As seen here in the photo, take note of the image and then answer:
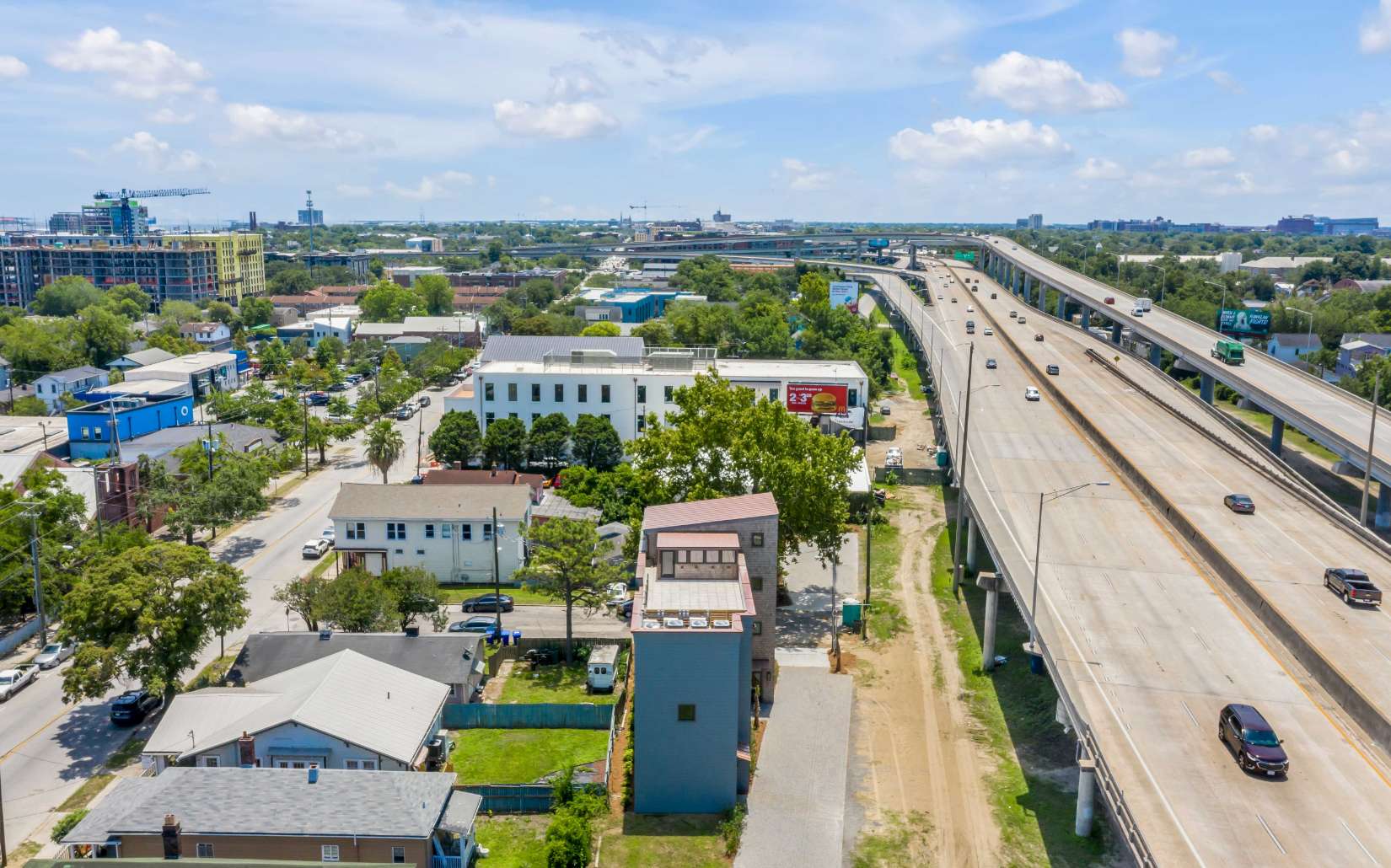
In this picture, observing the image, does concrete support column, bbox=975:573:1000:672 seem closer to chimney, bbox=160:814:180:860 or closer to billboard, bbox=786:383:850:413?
chimney, bbox=160:814:180:860

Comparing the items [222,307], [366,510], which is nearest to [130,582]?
[366,510]

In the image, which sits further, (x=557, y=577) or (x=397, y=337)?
(x=397, y=337)

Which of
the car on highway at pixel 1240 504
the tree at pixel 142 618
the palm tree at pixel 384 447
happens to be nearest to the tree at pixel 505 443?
the palm tree at pixel 384 447

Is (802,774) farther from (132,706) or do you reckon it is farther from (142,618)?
(132,706)

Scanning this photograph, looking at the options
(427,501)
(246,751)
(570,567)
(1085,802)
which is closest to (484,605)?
(427,501)

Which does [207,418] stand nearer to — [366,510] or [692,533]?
[366,510]

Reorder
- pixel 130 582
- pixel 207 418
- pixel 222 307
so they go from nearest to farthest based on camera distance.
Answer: pixel 130 582 → pixel 207 418 → pixel 222 307

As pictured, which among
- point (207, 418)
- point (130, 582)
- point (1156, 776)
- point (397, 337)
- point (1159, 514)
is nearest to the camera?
point (1156, 776)
